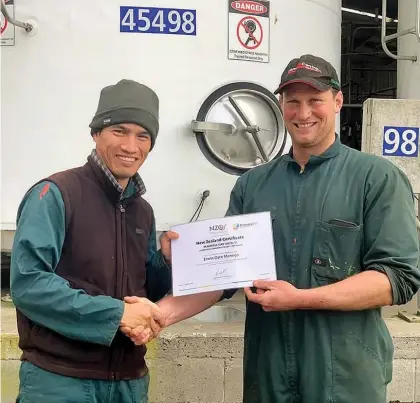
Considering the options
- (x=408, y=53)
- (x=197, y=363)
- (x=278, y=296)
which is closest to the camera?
(x=278, y=296)

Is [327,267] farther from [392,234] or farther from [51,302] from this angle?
[51,302]

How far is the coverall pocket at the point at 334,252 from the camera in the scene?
191 cm

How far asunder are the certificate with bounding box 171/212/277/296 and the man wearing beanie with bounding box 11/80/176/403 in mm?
74

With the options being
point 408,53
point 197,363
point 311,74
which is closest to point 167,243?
point 311,74

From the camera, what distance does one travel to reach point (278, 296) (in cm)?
184

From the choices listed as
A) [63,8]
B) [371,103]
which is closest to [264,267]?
[371,103]

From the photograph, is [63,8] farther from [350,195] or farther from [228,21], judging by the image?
[350,195]

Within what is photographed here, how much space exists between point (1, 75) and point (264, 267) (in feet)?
7.01

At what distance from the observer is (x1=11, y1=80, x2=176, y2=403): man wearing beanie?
1773mm

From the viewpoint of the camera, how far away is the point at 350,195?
1.94 m

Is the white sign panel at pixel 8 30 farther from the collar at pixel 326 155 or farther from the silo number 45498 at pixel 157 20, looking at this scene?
the collar at pixel 326 155

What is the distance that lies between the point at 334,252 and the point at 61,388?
903 mm

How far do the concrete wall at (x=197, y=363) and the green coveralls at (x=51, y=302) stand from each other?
1.39 metres

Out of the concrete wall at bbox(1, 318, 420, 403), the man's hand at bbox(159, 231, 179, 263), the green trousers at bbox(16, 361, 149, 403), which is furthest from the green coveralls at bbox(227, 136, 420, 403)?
the concrete wall at bbox(1, 318, 420, 403)
